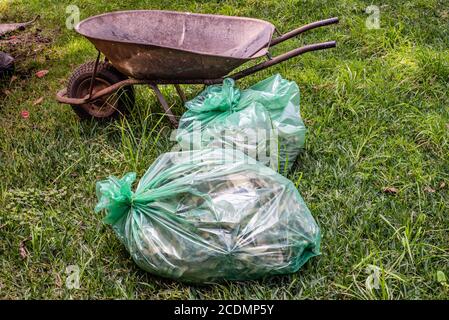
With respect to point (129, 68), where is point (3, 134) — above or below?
below

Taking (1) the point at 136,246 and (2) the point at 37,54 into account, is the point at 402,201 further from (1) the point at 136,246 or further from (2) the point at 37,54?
(2) the point at 37,54

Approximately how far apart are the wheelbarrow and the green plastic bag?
0.19 meters

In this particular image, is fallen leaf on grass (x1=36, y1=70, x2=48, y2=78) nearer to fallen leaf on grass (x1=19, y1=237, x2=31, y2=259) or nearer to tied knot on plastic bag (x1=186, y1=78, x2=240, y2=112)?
tied knot on plastic bag (x1=186, y1=78, x2=240, y2=112)

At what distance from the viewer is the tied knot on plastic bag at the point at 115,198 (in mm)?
2486

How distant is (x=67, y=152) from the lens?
360 centimetres

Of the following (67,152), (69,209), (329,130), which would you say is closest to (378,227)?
(329,130)

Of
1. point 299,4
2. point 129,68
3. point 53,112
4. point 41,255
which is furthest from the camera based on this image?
point 299,4

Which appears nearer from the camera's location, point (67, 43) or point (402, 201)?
point (402, 201)

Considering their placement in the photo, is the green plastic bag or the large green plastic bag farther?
the green plastic bag

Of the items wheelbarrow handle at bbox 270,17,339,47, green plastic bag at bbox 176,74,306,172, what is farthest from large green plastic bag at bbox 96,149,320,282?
wheelbarrow handle at bbox 270,17,339,47

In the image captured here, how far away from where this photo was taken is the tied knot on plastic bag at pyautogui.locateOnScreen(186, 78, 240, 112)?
10.8 ft

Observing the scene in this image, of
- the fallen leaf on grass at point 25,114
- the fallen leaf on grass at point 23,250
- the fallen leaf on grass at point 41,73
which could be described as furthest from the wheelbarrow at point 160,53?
the fallen leaf on grass at point 23,250

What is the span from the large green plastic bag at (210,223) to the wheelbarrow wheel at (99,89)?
1312 mm

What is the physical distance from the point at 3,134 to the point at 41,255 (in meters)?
1.51
